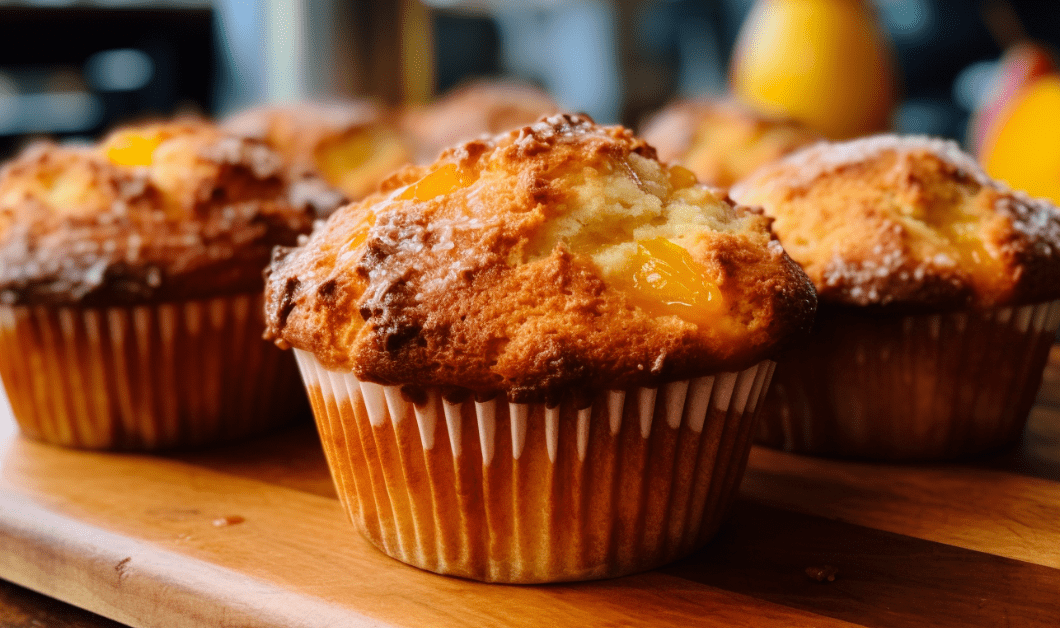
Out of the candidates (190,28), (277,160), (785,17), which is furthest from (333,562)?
(190,28)

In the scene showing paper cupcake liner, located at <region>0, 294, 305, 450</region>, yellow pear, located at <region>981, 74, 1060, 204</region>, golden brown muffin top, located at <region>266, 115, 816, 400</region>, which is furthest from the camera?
yellow pear, located at <region>981, 74, 1060, 204</region>

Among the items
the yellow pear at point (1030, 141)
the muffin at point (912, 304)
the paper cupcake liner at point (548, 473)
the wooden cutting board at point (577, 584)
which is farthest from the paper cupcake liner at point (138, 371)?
the yellow pear at point (1030, 141)

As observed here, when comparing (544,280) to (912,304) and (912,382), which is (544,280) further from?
(912,382)

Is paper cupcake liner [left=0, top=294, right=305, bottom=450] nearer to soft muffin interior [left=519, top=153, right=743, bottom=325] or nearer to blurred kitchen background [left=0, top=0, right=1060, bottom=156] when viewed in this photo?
soft muffin interior [left=519, top=153, right=743, bottom=325]

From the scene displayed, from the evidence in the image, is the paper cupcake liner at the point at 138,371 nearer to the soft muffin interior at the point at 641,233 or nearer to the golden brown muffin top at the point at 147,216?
the golden brown muffin top at the point at 147,216

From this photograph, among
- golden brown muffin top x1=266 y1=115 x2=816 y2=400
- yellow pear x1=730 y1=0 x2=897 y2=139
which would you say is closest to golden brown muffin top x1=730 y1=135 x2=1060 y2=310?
golden brown muffin top x1=266 y1=115 x2=816 y2=400

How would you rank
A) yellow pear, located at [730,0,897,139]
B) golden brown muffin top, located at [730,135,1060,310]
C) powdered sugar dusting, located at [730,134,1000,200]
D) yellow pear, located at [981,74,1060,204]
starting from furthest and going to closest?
yellow pear, located at [730,0,897,139] < yellow pear, located at [981,74,1060,204] < powdered sugar dusting, located at [730,134,1000,200] < golden brown muffin top, located at [730,135,1060,310]

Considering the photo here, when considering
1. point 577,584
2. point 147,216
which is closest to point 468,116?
point 147,216
